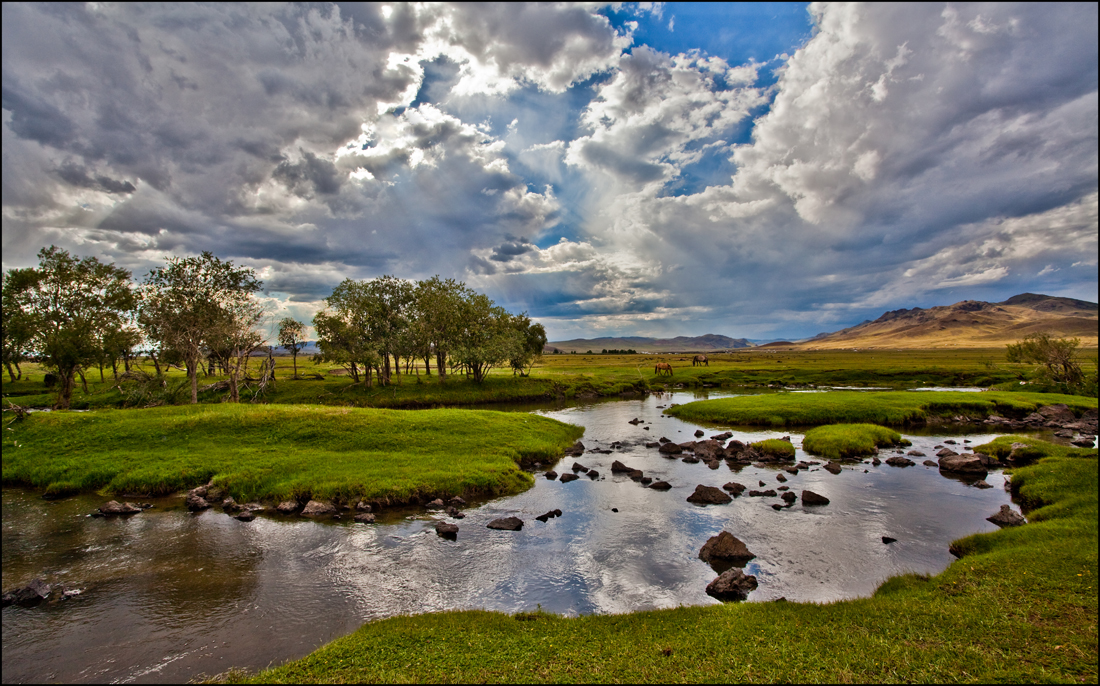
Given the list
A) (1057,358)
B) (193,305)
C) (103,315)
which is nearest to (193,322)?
(193,305)

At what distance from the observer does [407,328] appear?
76500 millimetres

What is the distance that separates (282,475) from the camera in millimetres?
28531

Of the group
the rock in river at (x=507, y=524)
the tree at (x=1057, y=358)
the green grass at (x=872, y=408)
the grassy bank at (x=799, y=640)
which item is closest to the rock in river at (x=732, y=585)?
the grassy bank at (x=799, y=640)

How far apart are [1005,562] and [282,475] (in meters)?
36.8

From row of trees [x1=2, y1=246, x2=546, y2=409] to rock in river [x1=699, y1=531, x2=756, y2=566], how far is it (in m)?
58.4

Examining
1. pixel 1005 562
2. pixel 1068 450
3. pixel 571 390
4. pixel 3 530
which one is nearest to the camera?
pixel 1005 562

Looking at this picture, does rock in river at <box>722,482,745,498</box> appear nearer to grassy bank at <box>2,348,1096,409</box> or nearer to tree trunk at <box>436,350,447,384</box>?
grassy bank at <box>2,348,1096,409</box>

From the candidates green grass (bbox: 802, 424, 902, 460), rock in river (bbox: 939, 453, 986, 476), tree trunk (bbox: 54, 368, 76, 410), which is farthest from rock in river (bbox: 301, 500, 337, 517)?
tree trunk (bbox: 54, 368, 76, 410)

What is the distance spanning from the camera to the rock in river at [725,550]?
19.6m

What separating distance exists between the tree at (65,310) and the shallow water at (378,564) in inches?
1468

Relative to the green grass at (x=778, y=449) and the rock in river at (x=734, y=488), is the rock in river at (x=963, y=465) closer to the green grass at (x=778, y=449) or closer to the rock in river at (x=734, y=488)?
the green grass at (x=778, y=449)

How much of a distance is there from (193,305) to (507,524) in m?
52.7

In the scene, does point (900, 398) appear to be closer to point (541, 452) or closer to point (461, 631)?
point (541, 452)

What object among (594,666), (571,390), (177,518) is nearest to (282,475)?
(177,518)
